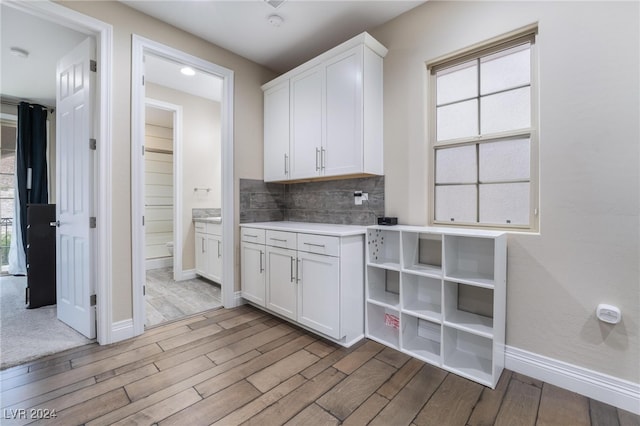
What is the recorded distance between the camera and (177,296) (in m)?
3.43

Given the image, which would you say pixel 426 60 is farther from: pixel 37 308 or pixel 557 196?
pixel 37 308

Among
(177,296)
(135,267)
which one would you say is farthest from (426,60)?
(177,296)

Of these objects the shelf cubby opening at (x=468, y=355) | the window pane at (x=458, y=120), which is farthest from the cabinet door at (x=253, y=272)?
the window pane at (x=458, y=120)

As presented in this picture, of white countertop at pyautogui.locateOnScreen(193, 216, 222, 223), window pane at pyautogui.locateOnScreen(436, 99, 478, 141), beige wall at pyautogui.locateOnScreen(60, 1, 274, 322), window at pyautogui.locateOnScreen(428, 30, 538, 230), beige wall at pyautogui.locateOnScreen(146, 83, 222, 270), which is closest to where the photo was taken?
window at pyautogui.locateOnScreen(428, 30, 538, 230)

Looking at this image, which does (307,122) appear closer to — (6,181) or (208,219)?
(208,219)

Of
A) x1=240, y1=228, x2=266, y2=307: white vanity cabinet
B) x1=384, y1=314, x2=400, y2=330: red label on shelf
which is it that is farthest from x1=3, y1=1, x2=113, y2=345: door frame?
x1=384, y1=314, x2=400, y2=330: red label on shelf

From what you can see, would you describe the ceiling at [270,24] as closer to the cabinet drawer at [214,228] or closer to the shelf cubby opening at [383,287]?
the cabinet drawer at [214,228]

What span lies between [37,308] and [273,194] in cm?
279

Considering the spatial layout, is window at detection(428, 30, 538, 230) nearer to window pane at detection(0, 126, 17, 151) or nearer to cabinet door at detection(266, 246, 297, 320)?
cabinet door at detection(266, 246, 297, 320)

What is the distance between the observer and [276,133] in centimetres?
320

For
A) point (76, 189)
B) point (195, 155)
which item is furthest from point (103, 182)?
point (195, 155)

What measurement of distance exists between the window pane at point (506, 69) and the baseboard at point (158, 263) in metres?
5.28

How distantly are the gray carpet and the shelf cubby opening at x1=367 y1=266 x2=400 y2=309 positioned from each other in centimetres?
236

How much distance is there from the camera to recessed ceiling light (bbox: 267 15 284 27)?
8.13 feet
